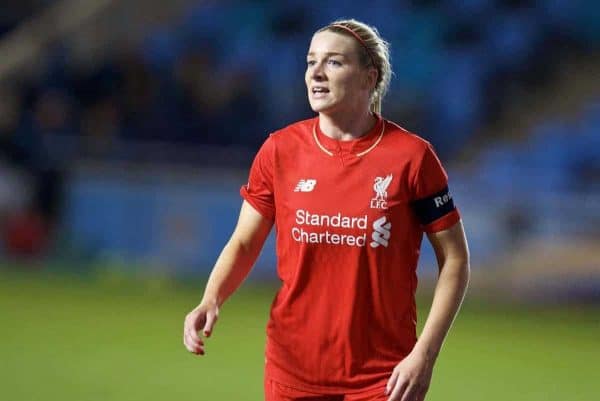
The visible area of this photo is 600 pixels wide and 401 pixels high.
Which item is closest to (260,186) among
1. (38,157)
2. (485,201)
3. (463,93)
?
(485,201)

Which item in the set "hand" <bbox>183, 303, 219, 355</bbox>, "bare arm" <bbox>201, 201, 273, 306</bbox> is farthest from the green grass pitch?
"hand" <bbox>183, 303, 219, 355</bbox>

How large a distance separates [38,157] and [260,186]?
372 inches

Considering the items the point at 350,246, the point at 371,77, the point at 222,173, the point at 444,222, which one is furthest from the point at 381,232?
the point at 222,173

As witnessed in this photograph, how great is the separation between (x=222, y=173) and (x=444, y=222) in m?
9.02

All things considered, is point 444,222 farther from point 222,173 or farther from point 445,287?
point 222,173

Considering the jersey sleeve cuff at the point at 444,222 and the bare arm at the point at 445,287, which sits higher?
the jersey sleeve cuff at the point at 444,222

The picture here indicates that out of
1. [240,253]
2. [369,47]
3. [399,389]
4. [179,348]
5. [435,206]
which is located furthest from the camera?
Result: [179,348]

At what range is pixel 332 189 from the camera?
3.94m

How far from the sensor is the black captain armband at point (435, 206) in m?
3.89

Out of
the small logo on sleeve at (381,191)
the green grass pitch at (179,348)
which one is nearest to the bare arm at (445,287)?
the small logo on sleeve at (381,191)

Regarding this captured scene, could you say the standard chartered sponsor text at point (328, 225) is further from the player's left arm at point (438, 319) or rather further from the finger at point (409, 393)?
the finger at point (409, 393)

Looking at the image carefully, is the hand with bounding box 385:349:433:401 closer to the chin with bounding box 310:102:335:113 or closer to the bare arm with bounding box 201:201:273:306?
the bare arm with bounding box 201:201:273:306

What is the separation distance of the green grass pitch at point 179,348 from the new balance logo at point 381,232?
3.72m

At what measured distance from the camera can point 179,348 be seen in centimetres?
920
